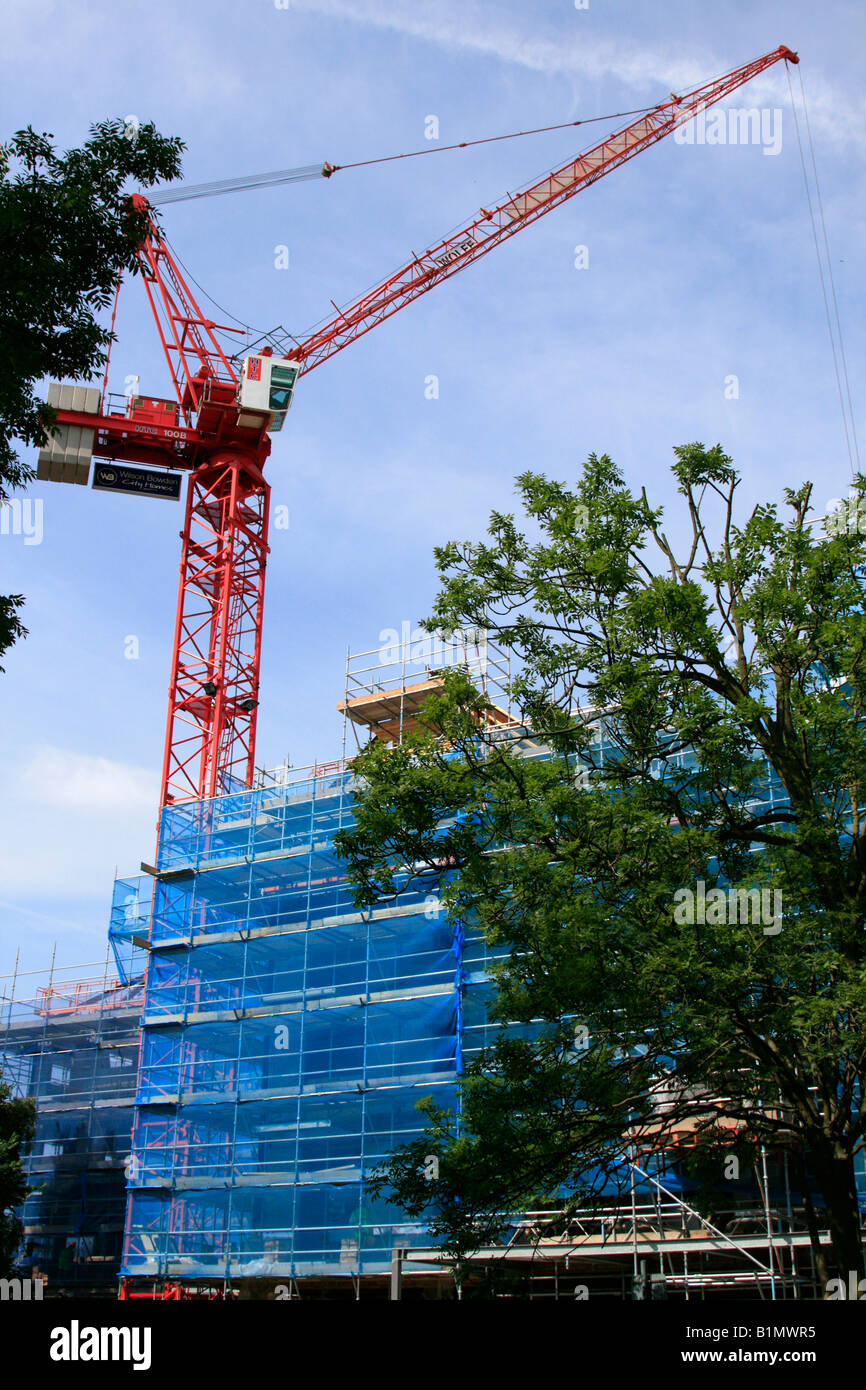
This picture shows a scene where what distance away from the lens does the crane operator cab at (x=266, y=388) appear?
46062mm

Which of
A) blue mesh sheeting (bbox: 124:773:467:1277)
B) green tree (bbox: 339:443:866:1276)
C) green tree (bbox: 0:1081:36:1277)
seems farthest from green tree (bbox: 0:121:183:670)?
green tree (bbox: 0:1081:36:1277)

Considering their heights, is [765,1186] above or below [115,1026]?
below

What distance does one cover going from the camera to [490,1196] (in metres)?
14.0

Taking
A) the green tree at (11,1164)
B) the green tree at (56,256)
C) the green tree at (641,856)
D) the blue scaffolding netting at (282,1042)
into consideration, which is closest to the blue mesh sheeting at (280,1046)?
the blue scaffolding netting at (282,1042)

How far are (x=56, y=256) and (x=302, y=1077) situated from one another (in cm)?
2031

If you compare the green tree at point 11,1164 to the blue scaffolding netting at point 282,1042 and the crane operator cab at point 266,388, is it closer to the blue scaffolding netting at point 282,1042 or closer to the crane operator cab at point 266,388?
the blue scaffolding netting at point 282,1042

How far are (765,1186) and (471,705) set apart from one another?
875 centimetres

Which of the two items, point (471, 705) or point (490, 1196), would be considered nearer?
point (490, 1196)

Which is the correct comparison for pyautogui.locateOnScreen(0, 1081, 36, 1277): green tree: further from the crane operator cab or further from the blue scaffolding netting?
the crane operator cab

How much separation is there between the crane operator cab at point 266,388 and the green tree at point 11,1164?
2486cm

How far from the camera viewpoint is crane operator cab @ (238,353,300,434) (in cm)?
4606
